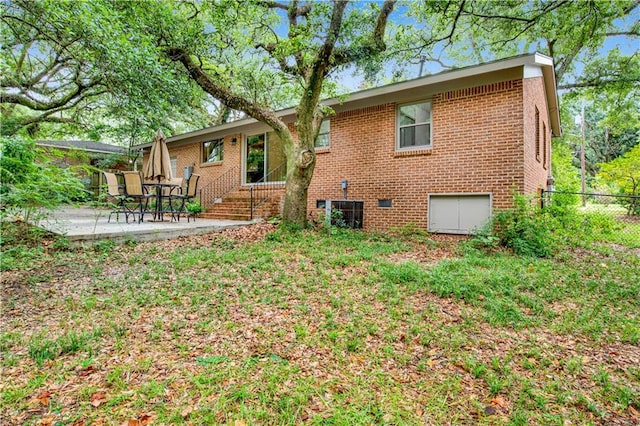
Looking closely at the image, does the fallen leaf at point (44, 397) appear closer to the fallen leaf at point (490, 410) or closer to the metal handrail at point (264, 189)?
the fallen leaf at point (490, 410)

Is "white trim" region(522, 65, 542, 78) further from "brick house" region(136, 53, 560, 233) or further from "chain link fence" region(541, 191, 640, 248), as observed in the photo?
"chain link fence" region(541, 191, 640, 248)

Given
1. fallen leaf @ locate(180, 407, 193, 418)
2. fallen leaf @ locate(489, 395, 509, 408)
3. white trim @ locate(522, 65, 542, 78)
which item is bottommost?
fallen leaf @ locate(489, 395, 509, 408)

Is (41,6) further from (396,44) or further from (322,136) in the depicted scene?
(396,44)

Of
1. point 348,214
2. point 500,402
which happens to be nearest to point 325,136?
point 348,214

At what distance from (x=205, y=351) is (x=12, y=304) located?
2356 mm

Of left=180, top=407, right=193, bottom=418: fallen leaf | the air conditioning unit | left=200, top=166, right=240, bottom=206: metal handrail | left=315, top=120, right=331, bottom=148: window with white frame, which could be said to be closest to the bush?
the air conditioning unit

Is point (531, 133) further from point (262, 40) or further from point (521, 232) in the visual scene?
point (262, 40)

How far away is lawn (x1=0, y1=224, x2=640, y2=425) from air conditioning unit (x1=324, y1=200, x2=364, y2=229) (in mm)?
3897

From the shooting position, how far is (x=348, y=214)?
909cm

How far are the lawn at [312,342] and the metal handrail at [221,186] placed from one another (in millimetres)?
7724

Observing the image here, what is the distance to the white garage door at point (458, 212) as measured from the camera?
7309 mm

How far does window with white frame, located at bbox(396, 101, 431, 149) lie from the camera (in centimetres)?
815

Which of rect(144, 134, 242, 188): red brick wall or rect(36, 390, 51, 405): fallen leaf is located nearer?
rect(36, 390, 51, 405): fallen leaf

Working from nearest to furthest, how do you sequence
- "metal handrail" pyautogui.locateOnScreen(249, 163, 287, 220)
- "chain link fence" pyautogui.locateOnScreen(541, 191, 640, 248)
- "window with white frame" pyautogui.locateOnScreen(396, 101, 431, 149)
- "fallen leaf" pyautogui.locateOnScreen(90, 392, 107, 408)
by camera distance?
1. "fallen leaf" pyautogui.locateOnScreen(90, 392, 107, 408)
2. "chain link fence" pyautogui.locateOnScreen(541, 191, 640, 248)
3. "window with white frame" pyautogui.locateOnScreen(396, 101, 431, 149)
4. "metal handrail" pyautogui.locateOnScreen(249, 163, 287, 220)
